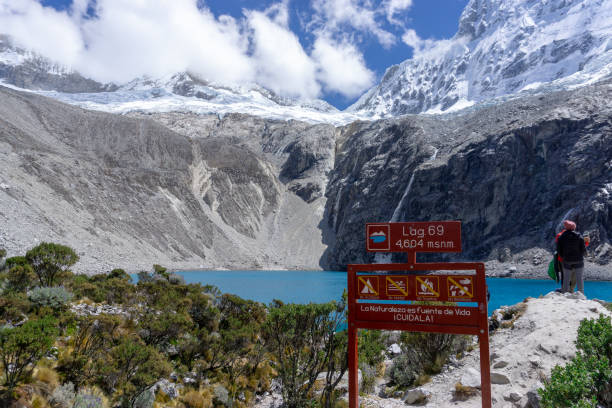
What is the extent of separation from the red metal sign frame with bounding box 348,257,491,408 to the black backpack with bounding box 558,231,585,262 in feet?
16.1

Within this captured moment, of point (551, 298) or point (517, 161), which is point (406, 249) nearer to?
point (551, 298)

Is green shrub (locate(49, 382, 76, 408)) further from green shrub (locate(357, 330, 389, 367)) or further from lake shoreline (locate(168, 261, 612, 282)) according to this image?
lake shoreline (locate(168, 261, 612, 282))

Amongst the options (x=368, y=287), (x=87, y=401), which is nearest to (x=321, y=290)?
(x=87, y=401)

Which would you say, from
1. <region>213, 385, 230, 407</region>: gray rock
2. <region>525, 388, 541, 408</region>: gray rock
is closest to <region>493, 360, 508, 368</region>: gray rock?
<region>525, 388, 541, 408</region>: gray rock

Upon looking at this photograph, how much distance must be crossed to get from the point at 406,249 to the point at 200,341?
6866 mm

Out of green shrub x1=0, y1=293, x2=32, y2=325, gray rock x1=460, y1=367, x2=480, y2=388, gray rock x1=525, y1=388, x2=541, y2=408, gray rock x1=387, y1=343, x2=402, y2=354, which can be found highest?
green shrub x1=0, y1=293, x2=32, y2=325

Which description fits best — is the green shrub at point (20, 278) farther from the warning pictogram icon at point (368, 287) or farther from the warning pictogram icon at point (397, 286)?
the warning pictogram icon at point (397, 286)

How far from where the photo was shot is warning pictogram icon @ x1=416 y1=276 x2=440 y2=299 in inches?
217

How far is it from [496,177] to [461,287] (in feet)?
257

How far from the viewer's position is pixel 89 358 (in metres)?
8.20

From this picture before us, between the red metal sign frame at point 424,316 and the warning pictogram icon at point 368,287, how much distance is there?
0.01 m

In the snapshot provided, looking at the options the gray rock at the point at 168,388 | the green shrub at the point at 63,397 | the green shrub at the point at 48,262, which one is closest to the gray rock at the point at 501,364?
the gray rock at the point at 168,388

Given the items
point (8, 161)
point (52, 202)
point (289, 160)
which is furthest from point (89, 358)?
point (289, 160)

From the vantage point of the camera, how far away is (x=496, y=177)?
249 feet
